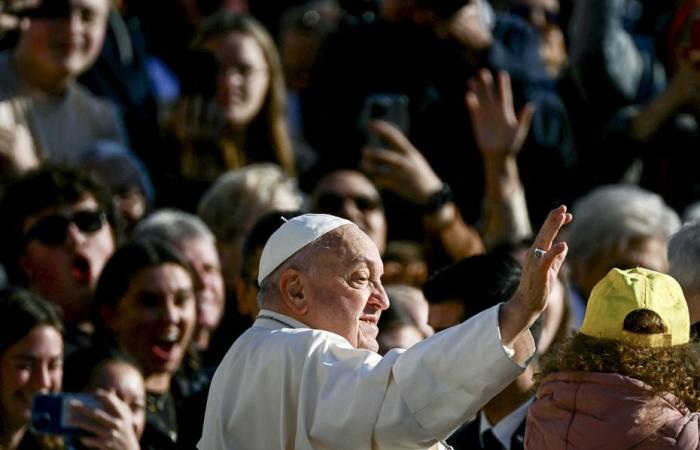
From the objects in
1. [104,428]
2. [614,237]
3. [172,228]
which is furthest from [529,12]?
[104,428]

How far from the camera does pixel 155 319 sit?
7.34 metres

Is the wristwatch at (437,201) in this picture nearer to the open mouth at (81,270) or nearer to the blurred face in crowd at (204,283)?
the blurred face in crowd at (204,283)

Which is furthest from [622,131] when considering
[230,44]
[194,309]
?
[194,309]

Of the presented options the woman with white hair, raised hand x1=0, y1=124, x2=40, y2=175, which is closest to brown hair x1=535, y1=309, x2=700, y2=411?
the woman with white hair

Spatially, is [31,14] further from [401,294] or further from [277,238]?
[277,238]

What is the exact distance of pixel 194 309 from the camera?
748 cm

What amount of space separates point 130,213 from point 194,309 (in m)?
1.55

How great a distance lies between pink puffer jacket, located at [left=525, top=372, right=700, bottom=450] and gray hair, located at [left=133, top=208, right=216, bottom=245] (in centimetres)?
370

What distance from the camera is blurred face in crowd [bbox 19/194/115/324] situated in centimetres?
776

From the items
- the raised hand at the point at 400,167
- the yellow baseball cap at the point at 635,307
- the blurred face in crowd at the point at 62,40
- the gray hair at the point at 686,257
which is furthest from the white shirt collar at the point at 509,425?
the blurred face in crowd at the point at 62,40

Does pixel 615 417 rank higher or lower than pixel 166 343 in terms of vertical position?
higher

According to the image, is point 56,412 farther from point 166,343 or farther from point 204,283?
point 204,283

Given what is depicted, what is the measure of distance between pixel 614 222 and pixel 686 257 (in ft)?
8.00

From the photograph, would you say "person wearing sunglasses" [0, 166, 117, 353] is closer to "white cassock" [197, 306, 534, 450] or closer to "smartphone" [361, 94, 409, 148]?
"smartphone" [361, 94, 409, 148]
